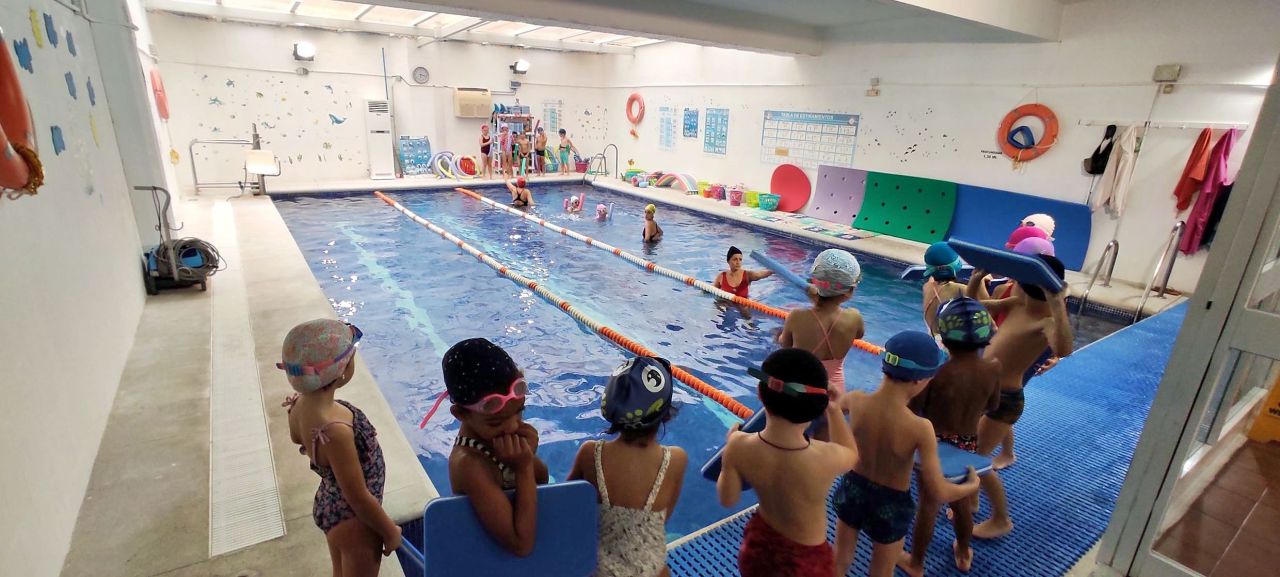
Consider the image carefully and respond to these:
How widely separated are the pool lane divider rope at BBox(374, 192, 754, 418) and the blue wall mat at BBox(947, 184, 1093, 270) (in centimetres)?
618

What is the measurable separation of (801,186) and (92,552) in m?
11.4

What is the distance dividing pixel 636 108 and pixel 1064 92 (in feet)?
34.1

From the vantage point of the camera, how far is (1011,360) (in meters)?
2.67

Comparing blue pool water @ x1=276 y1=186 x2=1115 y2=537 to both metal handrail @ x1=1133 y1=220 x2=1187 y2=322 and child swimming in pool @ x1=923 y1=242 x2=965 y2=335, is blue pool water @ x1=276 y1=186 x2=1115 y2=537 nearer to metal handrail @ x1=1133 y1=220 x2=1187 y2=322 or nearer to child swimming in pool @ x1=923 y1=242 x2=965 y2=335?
metal handrail @ x1=1133 y1=220 x2=1187 y2=322

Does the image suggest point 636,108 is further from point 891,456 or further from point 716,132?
point 891,456

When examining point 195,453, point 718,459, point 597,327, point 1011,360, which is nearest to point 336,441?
point 718,459

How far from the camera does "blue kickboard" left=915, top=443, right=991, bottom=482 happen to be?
2125mm

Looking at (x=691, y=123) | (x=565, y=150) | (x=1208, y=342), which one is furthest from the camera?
(x=565, y=150)

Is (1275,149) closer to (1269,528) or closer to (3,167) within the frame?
(1269,528)

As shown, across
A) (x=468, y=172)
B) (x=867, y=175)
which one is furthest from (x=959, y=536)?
(x=468, y=172)

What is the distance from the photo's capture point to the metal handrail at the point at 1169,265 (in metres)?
6.50

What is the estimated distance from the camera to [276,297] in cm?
548

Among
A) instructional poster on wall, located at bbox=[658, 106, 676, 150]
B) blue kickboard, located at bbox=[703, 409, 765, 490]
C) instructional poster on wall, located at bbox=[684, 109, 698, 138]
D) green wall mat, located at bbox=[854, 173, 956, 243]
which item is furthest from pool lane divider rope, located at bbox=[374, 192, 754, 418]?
instructional poster on wall, located at bbox=[658, 106, 676, 150]

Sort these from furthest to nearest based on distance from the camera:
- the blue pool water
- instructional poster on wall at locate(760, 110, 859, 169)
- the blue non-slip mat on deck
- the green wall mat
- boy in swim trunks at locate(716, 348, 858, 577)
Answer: instructional poster on wall at locate(760, 110, 859, 169), the green wall mat, the blue pool water, the blue non-slip mat on deck, boy in swim trunks at locate(716, 348, 858, 577)
